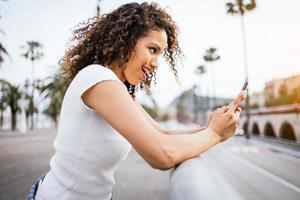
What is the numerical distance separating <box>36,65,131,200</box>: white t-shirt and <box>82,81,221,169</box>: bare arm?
0.29ft

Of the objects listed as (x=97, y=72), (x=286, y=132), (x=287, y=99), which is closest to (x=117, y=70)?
(x=97, y=72)

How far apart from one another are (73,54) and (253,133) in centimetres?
5568

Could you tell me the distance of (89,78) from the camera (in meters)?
1.37

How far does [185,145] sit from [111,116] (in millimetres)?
263

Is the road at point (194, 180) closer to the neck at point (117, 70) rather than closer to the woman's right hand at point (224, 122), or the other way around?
the woman's right hand at point (224, 122)

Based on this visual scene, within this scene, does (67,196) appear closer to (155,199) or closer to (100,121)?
(100,121)

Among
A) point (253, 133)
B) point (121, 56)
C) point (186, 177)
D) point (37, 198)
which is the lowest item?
point (253, 133)

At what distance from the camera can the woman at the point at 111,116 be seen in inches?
48.8

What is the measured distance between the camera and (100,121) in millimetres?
1435

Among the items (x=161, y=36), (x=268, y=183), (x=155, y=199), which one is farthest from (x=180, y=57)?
(x=268, y=183)

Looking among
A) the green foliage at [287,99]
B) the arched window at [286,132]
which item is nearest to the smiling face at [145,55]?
the arched window at [286,132]

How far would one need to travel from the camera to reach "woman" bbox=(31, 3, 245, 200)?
48.8 inches

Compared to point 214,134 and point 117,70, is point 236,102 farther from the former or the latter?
point 117,70

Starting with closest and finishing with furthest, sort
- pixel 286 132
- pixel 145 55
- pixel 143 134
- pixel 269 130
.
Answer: pixel 143 134 → pixel 145 55 → pixel 286 132 → pixel 269 130
